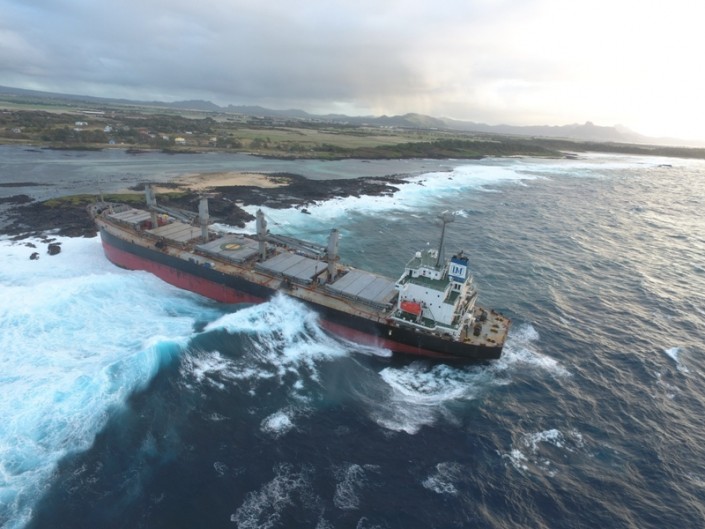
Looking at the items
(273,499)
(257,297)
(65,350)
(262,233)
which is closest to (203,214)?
(262,233)

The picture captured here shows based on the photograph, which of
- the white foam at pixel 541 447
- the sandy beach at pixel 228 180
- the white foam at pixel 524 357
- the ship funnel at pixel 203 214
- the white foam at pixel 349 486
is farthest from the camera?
the sandy beach at pixel 228 180

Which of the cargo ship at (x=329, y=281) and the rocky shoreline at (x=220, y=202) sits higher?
the cargo ship at (x=329, y=281)

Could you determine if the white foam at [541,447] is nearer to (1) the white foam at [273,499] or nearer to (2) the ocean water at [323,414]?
(2) the ocean water at [323,414]

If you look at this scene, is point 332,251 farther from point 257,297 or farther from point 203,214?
point 203,214

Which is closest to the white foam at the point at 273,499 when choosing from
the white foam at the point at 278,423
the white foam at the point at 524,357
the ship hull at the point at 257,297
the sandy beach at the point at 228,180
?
the white foam at the point at 278,423

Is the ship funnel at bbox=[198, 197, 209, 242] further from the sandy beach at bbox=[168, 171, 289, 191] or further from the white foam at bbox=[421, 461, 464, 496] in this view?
the sandy beach at bbox=[168, 171, 289, 191]

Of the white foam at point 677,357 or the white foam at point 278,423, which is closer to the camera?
the white foam at point 278,423

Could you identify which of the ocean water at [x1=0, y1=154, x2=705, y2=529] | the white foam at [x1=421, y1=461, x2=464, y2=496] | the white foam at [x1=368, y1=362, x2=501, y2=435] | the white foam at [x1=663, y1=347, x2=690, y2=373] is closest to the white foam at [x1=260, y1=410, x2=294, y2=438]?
the ocean water at [x1=0, y1=154, x2=705, y2=529]

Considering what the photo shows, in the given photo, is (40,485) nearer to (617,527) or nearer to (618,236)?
(617,527)

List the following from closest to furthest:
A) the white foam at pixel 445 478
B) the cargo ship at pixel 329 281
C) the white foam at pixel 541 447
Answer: the white foam at pixel 445 478
the white foam at pixel 541 447
the cargo ship at pixel 329 281
